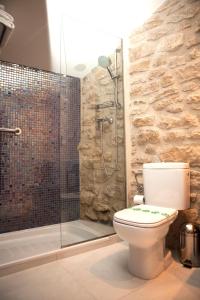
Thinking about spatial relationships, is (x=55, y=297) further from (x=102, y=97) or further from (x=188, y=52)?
(x=188, y=52)

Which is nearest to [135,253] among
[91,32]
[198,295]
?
[198,295]

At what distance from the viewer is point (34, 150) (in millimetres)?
2572

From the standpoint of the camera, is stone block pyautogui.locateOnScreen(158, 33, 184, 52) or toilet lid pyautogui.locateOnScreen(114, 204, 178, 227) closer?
Result: toilet lid pyautogui.locateOnScreen(114, 204, 178, 227)

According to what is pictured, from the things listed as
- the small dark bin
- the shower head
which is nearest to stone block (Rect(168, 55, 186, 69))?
the shower head

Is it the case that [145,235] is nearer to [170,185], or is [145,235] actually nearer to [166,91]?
[170,185]

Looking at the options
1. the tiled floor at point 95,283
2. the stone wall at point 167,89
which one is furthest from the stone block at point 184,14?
the tiled floor at point 95,283

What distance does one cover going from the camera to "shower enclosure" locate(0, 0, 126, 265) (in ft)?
7.91

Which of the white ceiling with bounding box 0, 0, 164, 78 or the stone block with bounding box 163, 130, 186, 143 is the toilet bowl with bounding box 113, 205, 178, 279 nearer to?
the stone block with bounding box 163, 130, 186, 143

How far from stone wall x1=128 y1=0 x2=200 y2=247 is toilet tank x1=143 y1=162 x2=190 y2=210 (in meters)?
0.13

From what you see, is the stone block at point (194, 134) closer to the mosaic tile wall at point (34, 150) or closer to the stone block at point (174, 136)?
the stone block at point (174, 136)

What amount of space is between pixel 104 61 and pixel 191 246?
2000mm

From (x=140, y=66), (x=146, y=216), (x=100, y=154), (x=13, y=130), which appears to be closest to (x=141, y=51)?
(x=140, y=66)

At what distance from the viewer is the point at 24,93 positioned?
2502mm

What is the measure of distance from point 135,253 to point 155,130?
1123mm
